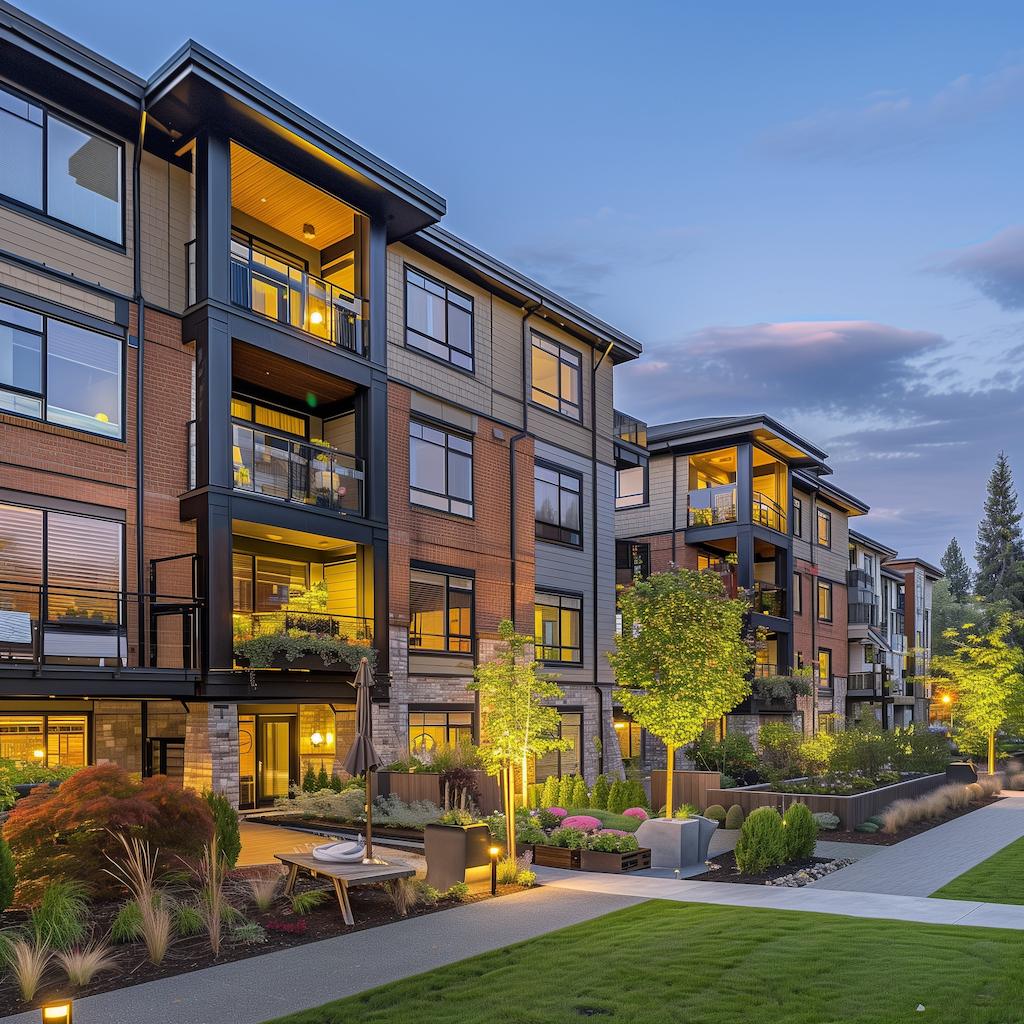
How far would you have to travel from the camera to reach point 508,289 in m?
26.9

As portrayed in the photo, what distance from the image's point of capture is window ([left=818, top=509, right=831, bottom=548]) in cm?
4672

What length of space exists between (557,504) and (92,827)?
19.1m

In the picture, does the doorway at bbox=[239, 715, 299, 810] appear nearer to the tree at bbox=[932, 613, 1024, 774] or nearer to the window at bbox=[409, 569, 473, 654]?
the window at bbox=[409, 569, 473, 654]

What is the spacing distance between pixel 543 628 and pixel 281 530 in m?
10.00

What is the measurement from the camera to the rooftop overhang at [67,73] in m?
16.2

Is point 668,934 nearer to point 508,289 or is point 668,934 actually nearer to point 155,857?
point 155,857

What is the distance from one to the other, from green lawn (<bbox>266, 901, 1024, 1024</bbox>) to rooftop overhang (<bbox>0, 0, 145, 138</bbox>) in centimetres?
1511

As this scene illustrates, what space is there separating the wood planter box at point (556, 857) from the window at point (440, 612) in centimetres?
880

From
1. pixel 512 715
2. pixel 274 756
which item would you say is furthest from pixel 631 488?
pixel 512 715

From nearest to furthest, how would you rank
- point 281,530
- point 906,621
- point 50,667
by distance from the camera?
point 50,667
point 281,530
point 906,621

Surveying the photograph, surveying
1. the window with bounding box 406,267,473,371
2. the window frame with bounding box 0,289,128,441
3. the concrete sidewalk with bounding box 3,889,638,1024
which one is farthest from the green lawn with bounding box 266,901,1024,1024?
the window with bounding box 406,267,473,371

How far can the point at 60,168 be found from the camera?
1742 centimetres

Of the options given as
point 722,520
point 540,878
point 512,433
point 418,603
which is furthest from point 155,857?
point 722,520

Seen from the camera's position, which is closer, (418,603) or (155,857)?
(155,857)
